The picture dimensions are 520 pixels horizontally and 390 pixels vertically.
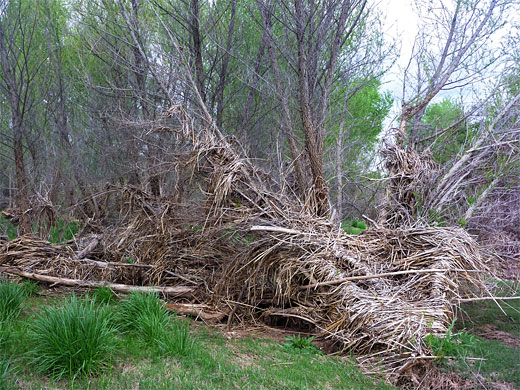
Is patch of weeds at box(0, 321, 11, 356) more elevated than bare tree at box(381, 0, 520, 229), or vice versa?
bare tree at box(381, 0, 520, 229)

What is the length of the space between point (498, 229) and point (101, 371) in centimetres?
546

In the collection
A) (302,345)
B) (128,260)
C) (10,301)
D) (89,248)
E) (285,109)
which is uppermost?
(285,109)

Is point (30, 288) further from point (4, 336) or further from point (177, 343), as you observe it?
point (177, 343)

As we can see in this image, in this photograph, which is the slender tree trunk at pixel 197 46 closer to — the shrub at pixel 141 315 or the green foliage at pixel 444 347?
the shrub at pixel 141 315

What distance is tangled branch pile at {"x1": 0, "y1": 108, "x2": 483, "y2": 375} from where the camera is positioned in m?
4.38

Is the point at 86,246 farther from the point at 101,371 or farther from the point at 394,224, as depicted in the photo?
the point at 394,224

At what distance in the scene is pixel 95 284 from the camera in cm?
569

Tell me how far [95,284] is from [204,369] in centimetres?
271

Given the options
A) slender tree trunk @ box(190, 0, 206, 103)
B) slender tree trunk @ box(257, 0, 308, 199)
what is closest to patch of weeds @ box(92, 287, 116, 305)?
slender tree trunk @ box(257, 0, 308, 199)

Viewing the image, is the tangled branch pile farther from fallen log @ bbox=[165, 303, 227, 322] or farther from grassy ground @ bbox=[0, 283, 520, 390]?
grassy ground @ bbox=[0, 283, 520, 390]

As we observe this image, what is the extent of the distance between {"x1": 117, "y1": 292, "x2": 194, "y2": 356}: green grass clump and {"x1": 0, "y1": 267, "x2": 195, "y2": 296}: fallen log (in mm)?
1006

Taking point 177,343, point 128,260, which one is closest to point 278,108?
point 128,260

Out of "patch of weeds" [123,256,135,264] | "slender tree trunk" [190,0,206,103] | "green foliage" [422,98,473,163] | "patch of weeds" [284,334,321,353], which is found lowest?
"patch of weeds" [284,334,321,353]

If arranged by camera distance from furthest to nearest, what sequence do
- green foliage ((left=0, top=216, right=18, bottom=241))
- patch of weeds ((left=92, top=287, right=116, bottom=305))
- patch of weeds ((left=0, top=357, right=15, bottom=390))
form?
green foliage ((left=0, top=216, right=18, bottom=241))
patch of weeds ((left=92, top=287, right=116, bottom=305))
patch of weeds ((left=0, top=357, right=15, bottom=390))
